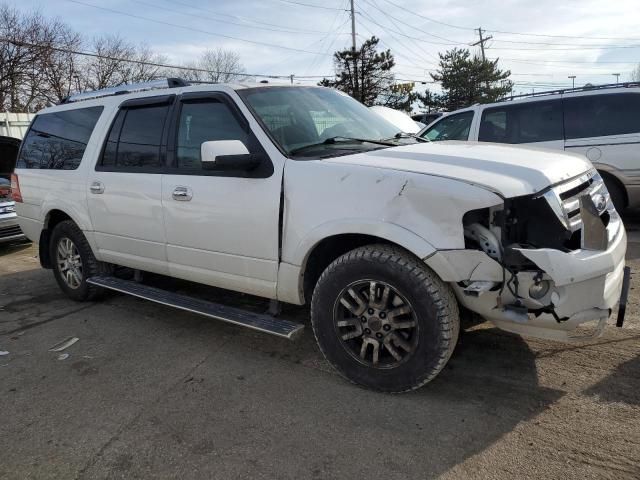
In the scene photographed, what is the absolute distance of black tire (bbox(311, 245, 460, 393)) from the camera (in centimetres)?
273

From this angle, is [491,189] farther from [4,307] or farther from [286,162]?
[4,307]

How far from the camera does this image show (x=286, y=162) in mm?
3230

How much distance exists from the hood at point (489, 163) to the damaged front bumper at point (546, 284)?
1.24 feet

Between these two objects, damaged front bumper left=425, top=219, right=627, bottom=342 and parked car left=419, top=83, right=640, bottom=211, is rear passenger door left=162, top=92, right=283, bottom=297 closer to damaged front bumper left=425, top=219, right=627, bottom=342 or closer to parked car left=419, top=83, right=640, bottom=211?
damaged front bumper left=425, top=219, right=627, bottom=342

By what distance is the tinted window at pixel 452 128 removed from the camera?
293 inches

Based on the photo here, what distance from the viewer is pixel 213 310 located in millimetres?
3707

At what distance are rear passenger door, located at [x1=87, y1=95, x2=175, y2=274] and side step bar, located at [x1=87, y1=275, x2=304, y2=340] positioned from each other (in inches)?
7.8

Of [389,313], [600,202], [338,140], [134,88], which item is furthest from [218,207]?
[600,202]

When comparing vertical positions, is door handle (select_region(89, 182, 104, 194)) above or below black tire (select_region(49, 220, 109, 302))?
above

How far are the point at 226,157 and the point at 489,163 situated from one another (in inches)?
62.8

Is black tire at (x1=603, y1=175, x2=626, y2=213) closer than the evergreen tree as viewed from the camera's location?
Yes

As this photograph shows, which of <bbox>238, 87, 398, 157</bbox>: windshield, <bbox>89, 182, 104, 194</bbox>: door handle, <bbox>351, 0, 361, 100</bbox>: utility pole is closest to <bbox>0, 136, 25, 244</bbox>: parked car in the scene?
<bbox>89, 182, 104, 194</bbox>: door handle

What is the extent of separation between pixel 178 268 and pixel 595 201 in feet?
9.82

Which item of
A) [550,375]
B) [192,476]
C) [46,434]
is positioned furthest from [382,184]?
[46,434]
